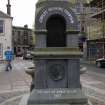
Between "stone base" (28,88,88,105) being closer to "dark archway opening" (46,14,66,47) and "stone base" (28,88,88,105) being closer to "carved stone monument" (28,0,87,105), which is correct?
"carved stone monument" (28,0,87,105)

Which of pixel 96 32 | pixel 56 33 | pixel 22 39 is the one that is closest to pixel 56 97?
pixel 56 33

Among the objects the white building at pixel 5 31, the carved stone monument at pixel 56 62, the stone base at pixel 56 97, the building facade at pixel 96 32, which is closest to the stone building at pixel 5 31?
the white building at pixel 5 31

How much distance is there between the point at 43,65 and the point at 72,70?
883mm

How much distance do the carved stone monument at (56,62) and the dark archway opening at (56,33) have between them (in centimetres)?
18

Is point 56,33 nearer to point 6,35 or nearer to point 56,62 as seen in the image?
point 56,62

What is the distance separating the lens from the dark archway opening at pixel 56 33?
11.3 meters

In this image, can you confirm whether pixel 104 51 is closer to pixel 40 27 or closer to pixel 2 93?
pixel 2 93

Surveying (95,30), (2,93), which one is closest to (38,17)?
(2,93)

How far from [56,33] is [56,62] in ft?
3.20

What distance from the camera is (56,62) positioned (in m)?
10.9

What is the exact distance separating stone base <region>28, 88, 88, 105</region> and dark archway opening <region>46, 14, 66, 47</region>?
1.46 m

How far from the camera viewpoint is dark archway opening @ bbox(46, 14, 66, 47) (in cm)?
1127

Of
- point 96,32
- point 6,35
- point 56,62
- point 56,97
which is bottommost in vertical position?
point 56,97

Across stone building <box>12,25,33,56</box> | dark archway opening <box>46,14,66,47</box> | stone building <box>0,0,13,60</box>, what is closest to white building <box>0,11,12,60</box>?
stone building <box>0,0,13,60</box>
